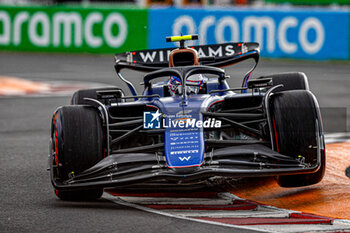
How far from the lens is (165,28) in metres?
22.4

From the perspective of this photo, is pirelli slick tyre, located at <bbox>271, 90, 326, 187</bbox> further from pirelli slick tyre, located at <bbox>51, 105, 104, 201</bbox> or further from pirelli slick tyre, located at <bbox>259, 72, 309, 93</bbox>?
pirelli slick tyre, located at <bbox>259, 72, 309, 93</bbox>

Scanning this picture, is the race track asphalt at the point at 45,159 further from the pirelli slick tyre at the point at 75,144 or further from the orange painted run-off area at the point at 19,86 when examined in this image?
the orange painted run-off area at the point at 19,86

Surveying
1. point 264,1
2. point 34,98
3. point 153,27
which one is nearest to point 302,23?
point 153,27

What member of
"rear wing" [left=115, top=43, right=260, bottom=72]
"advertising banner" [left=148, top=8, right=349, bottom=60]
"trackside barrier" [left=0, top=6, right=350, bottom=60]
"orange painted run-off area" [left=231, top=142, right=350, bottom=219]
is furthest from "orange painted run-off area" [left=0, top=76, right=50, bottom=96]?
"orange painted run-off area" [left=231, top=142, right=350, bottom=219]

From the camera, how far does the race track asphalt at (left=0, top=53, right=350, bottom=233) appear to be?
553cm

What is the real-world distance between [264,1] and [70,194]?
28.3 metres

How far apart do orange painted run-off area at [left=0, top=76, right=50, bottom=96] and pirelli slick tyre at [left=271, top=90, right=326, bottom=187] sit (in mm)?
10218

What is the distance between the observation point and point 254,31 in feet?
71.2

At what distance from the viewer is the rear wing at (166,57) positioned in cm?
834

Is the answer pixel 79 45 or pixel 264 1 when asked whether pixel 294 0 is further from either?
pixel 79 45

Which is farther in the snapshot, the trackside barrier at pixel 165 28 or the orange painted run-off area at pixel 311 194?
the trackside barrier at pixel 165 28

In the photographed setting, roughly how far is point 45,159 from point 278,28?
558 inches

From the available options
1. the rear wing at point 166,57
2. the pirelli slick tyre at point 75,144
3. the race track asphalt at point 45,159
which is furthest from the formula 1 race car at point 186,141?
the rear wing at point 166,57

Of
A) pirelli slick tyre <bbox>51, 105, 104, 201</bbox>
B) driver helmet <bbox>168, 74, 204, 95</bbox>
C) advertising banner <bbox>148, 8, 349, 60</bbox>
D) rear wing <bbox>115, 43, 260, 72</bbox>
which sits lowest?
pirelli slick tyre <bbox>51, 105, 104, 201</bbox>
